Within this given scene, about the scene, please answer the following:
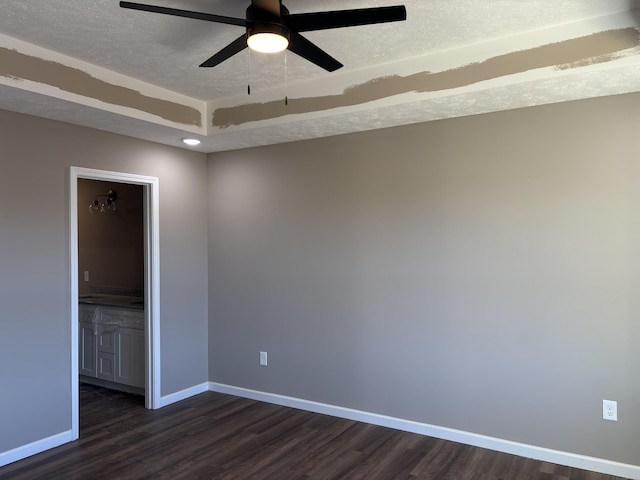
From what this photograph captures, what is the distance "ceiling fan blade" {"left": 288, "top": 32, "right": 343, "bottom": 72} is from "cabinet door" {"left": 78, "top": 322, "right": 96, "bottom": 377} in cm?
380

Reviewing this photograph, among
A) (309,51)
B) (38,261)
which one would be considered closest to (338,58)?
(309,51)

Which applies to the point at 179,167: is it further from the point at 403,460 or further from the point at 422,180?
the point at 403,460

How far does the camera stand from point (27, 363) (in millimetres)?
3381

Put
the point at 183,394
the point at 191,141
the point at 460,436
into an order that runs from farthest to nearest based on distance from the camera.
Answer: the point at 183,394 < the point at 191,141 < the point at 460,436

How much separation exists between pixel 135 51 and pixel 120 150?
1243mm

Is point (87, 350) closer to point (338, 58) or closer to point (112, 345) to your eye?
point (112, 345)

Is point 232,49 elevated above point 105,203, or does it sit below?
above

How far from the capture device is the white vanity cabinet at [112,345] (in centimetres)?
456

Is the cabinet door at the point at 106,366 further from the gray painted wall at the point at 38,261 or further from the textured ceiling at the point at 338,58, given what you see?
the textured ceiling at the point at 338,58

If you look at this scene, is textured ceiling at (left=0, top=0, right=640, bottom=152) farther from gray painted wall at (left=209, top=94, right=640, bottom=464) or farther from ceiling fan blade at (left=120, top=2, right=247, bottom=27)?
ceiling fan blade at (left=120, top=2, right=247, bottom=27)

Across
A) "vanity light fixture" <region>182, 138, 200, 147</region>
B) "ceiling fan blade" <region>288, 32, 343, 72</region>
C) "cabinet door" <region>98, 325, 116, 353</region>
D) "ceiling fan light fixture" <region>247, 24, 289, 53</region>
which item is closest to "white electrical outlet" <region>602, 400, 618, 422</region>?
"ceiling fan blade" <region>288, 32, 343, 72</region>

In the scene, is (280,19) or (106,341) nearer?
(280,19)

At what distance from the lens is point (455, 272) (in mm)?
3570

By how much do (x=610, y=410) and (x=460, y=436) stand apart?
101cm
